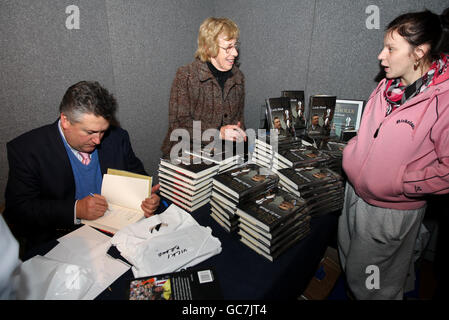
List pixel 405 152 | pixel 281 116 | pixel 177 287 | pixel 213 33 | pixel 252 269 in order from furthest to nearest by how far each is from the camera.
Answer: pixel 213 33, pixel 281 116, pixel 405 152, pixel 252 269, pixel 177 287

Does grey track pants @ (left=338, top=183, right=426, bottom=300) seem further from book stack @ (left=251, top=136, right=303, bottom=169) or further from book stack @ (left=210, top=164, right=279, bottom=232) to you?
book stack @ (left=210, top=164, right=279, bottom=232)

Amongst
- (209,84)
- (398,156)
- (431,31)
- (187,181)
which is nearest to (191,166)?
(187,181)

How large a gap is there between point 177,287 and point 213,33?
176cm

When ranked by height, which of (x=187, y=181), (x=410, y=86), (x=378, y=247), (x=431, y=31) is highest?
(x=431, y=31)

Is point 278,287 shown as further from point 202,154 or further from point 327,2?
point 327,2

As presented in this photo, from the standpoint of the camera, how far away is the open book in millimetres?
1221

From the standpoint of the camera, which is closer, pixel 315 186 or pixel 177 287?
pixel 177 287

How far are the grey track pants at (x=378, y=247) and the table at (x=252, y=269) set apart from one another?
357mm

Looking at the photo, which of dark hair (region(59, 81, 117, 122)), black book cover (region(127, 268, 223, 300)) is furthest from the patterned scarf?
dark hair (region(59, 81, 117, 122))

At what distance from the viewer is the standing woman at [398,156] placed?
1189 mm

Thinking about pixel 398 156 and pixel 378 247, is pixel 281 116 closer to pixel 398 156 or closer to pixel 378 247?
pixel 398 156

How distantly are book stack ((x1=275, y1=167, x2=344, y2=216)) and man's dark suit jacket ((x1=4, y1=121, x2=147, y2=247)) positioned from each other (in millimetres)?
1165

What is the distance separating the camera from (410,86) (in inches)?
50.6

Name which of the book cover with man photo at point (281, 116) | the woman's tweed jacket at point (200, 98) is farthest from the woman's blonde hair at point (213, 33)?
the book cover with man photo at point (281, 116)
